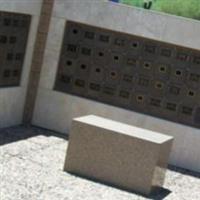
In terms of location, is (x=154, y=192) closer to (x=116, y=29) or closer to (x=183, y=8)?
(x=116, y=29)

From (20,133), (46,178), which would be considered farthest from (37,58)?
(46,178)

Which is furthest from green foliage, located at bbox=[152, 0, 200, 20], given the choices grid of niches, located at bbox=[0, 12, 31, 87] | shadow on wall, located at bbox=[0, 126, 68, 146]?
shadow on wall, located at bbox=[0, 126, 68, 146]

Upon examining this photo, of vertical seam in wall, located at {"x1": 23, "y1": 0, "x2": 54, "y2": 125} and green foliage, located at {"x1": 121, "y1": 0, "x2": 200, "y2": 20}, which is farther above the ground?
Result: green foliage, located at {"x1": 121, "y1": 0, "x2": 200, "y2": 20}

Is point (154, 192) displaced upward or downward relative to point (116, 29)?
downward

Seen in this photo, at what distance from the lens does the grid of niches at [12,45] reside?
9.31m

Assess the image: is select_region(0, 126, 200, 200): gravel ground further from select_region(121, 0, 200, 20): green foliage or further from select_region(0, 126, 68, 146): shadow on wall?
select_region(121, 0, 200, 20): green foliage

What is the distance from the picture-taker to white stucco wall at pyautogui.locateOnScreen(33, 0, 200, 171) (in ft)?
30.8

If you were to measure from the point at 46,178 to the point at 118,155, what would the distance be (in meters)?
0.96

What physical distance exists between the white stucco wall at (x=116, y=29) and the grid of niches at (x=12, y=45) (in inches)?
18.4

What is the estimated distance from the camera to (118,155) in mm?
7574

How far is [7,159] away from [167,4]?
7.46 m

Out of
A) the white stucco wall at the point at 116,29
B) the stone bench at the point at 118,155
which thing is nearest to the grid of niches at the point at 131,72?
the white stucco wall at the point at 116,29

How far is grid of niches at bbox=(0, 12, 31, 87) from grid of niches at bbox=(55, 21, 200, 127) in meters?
0.71

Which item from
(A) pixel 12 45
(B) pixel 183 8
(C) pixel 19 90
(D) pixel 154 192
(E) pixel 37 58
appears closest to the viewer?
(D) pixel 154 192
